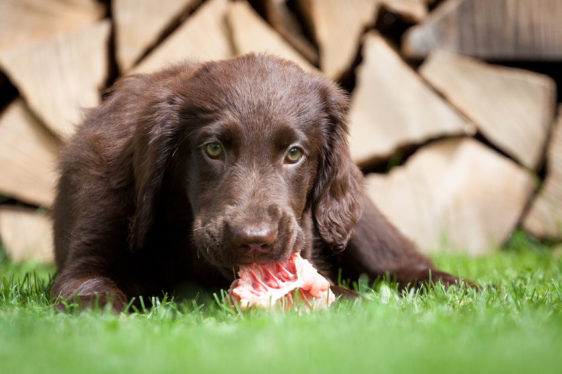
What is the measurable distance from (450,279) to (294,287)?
909 mm

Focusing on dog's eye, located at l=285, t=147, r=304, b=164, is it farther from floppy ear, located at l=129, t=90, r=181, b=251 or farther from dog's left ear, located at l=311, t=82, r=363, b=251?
floppy ear, located at l=129, t=90, r=181, b=251

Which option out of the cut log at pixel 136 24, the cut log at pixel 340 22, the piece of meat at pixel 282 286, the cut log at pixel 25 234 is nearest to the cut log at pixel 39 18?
the cut log at pixel 136 24

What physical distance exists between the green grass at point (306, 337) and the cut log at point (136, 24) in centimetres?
217

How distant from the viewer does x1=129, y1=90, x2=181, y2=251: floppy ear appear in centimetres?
267

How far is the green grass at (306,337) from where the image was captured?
1.58 meters

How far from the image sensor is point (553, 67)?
5.07m

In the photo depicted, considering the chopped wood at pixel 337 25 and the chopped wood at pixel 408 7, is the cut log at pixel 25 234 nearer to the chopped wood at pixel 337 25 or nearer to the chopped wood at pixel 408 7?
the chopped wood at pixel 337 25

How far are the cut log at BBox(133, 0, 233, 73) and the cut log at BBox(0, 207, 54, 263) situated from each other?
1183 mm

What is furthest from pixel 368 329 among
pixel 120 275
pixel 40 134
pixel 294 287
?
pixel 40 134

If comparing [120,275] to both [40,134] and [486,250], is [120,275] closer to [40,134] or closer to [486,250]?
[40,134]

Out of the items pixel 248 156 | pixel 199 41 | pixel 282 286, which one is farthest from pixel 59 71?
pixel 282 286

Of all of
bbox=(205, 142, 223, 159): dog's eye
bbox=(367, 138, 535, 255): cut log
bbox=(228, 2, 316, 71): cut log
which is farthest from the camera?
bbox=(367, 138, 535, 255): cut log

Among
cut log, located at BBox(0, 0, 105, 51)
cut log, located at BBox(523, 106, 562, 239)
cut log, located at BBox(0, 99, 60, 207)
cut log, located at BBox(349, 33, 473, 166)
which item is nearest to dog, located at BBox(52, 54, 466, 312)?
cut log, located at BBox(0, 99, 60, 207)

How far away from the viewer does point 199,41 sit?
14.7 feet
